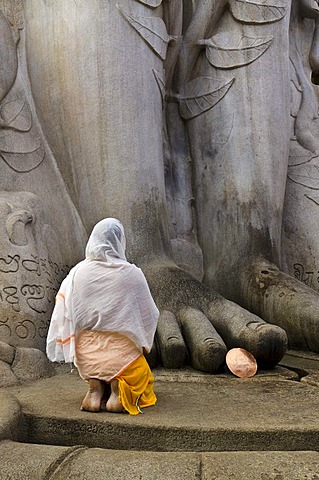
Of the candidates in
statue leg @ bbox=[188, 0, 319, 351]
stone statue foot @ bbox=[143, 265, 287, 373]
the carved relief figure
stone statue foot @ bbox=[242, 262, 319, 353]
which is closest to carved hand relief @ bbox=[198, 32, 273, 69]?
statue leg @ bbox=[188, 0, 319, 351]

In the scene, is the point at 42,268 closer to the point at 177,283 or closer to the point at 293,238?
the point at 177,283

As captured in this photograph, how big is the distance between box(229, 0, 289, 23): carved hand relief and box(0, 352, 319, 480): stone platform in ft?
6.82

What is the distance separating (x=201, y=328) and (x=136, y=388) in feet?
2.26

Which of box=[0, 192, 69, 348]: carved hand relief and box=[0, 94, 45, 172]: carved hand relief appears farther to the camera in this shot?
box=[0, 94, 45, 172]: carved hand relief

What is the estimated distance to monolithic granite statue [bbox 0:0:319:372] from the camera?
9.18ft

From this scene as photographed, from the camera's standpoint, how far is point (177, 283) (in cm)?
284

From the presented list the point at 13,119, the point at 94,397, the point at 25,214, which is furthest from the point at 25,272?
the point at 94,397

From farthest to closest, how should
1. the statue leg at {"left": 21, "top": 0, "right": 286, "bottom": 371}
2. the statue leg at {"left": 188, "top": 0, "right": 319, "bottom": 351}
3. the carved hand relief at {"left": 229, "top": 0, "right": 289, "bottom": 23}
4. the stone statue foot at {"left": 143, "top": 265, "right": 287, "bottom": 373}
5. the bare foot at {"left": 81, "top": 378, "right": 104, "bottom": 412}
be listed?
1. the carved hand relief at {"left": 229, "top": 0, "right": 289, "bottom": 23}
2. the statue leg at {"left": 188, "top": 0, "right": 319, "bottom": 351}
3. the statue leg at {"left": 21, "top": 0, "right": 286, "bottom": 371}
4. the stone statue foot at {"left": 143, "top": 265, "right": 287, "bottom": 373}
5. the bare foot at {"left": 81, "top": 378, "right": 104, "bottom": 412}

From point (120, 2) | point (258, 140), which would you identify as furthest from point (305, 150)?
point (120, 2)

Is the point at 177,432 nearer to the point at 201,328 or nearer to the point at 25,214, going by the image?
the point at 201,328

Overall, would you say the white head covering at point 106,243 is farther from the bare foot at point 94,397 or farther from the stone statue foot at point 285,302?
the stone statue foot at point 285,302

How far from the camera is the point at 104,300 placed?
1.93m

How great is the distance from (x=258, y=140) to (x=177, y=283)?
111 cm

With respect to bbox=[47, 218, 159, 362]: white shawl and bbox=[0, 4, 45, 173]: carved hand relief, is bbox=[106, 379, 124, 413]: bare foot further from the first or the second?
bbox=[0, 4, 45, 173]: carved hand relief
